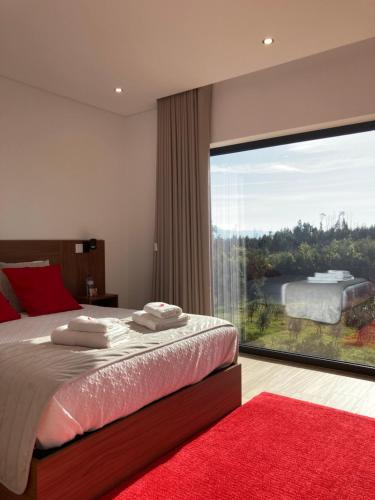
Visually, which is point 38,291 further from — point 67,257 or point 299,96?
point 299,96

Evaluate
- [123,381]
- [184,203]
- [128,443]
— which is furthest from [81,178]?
[128,443]

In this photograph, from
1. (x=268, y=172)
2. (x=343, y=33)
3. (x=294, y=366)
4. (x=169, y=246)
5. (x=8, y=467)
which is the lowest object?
(x=294, y=366)

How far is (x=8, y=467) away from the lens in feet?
5.42

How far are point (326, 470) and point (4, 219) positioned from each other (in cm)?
320

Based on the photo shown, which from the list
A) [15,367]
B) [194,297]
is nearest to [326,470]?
[15,367]

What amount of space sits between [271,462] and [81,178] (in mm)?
3365

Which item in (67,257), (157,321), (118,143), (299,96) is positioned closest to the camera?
(157,321)

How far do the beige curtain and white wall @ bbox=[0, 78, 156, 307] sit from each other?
316 mm

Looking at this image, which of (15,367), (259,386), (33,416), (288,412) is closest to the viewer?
(33,416)

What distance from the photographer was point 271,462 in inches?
84.4

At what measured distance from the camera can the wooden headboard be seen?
3703 millimetres

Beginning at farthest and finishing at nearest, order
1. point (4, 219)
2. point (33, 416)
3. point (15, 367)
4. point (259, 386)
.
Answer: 1. point (4, 219)
2. point (259, 386)
3. point (15, 367)
4. point (33, 416)

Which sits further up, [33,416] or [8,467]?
[33,416]

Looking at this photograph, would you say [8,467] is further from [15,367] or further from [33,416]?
[15,367]
